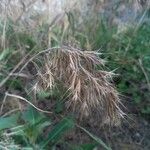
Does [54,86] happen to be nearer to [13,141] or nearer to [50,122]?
[50,122]

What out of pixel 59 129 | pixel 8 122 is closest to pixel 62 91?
pixel 59 129

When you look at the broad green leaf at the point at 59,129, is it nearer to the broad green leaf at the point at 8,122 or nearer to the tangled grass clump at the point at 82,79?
the tangled grass clump at the point at 82,79

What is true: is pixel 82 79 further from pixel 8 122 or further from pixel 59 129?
pixel 8 122

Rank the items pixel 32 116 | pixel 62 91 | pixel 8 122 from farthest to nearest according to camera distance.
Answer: pixel 62 91, pixel 32 116, pixel 8 122

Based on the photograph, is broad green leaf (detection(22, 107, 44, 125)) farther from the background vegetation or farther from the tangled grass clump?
the tangled grass clump

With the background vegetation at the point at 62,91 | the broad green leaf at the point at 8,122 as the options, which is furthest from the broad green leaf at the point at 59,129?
the broad green leaf at the point at 8,122
